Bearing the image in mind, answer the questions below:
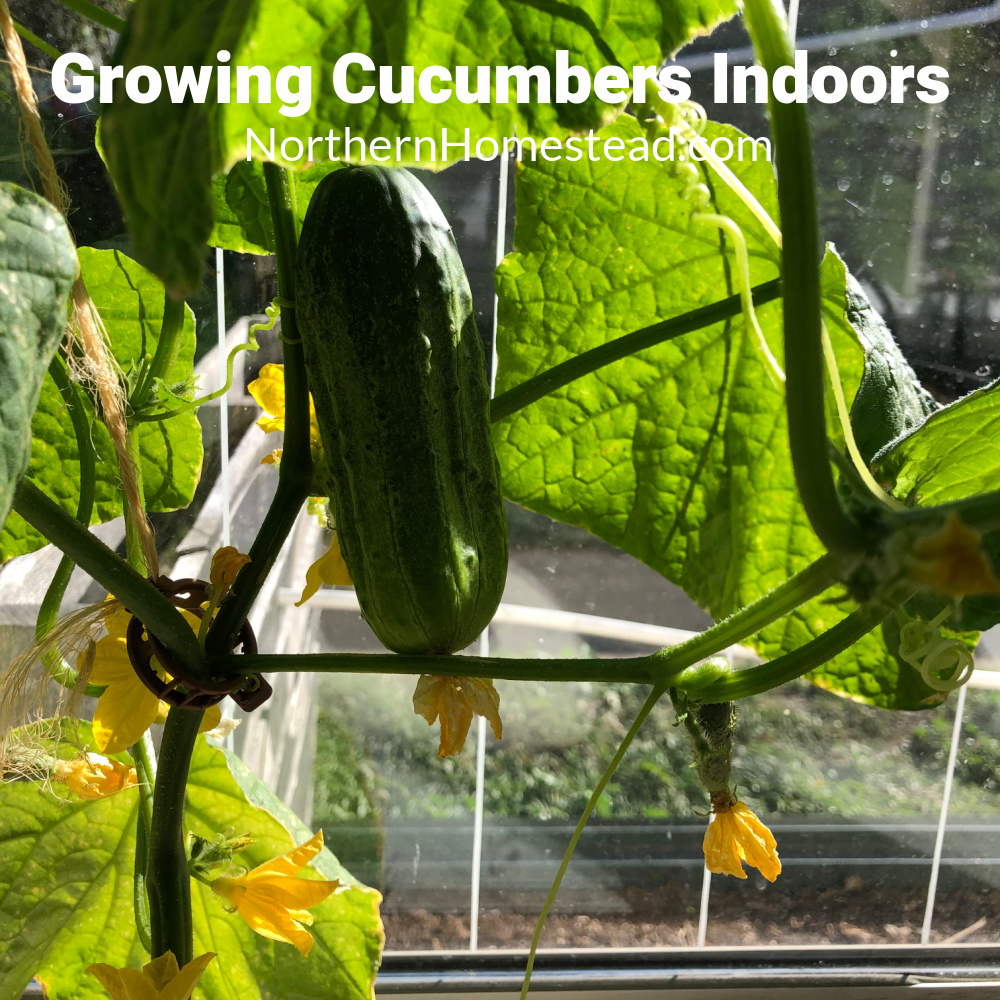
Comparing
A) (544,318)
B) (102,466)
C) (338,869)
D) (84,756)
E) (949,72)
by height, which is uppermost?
(949,72)

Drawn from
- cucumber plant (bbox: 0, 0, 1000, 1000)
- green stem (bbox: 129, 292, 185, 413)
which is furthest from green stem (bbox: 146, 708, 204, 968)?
green stem (bbox: 129, 292, 185, 413)

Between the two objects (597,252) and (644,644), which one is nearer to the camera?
(597,252)

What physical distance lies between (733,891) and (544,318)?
0.89 meters

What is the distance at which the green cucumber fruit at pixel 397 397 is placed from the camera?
424 mm

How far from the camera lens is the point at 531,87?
0.40m

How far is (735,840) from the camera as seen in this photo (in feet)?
1.58

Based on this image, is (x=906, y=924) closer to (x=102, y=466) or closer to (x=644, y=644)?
(x=644, y=644)

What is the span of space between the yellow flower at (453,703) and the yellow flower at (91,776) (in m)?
0.22

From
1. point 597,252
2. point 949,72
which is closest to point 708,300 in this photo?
point 597,252

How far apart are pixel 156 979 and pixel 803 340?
1.38ft

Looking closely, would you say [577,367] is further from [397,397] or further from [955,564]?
[955,564]

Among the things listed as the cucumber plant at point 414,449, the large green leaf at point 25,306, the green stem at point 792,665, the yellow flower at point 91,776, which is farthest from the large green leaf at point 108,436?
the green stem at point 792,665

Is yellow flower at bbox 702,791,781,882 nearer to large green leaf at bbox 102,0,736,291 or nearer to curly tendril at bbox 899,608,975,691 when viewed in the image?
curly tendril at bbox 899,608,975,691

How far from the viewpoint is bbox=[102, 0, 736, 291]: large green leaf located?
29 centimetres
